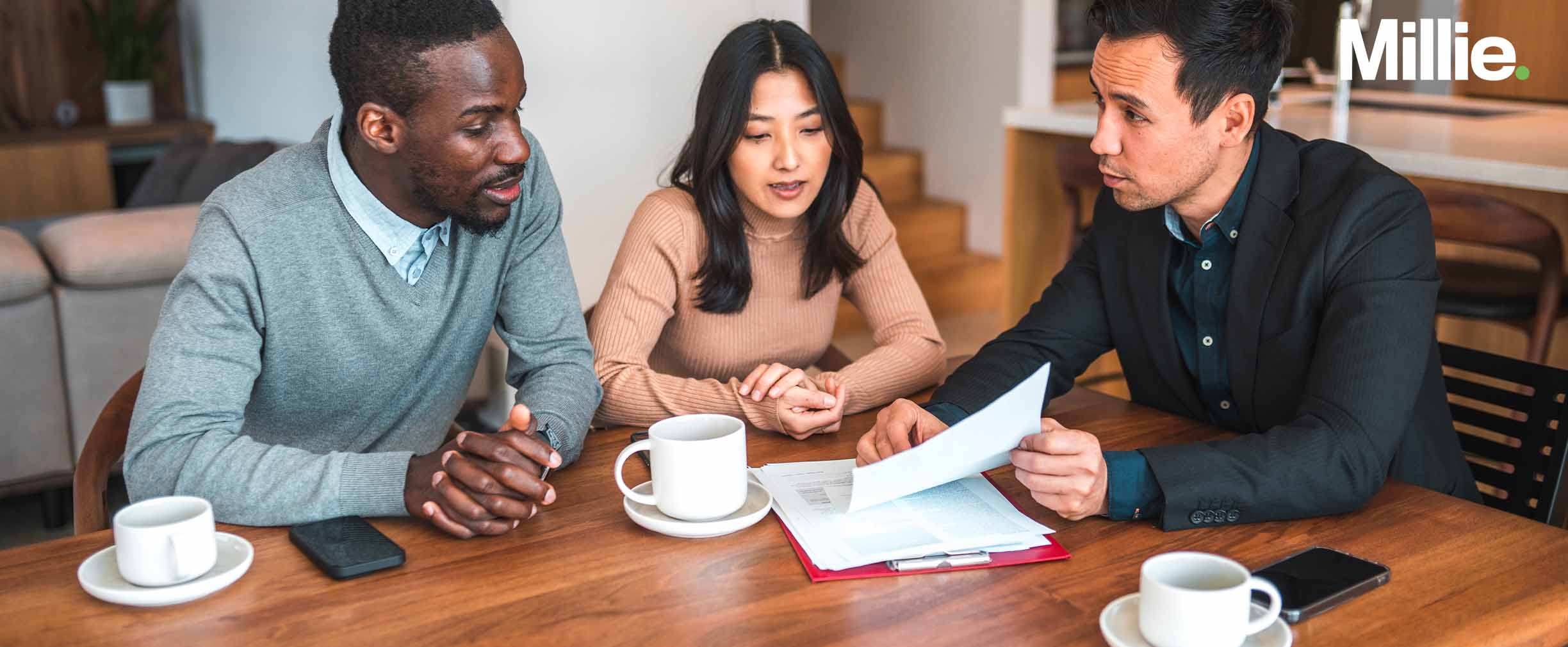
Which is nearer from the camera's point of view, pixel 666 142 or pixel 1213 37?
pixel 1213 37

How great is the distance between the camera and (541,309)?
1660mm

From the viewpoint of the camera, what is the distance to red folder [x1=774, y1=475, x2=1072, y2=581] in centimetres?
111

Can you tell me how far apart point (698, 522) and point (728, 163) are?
84cm

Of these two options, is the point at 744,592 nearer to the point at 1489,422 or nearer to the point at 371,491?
the point at 371,491

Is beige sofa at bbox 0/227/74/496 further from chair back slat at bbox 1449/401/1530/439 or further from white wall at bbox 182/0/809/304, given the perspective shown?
chair back slat at bbox 1449/401/1530/439

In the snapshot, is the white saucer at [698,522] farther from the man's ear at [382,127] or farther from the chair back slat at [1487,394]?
the chair back slat at [1487,394]

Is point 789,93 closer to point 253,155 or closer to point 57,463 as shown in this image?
point 57,463

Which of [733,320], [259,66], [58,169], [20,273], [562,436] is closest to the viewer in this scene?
[562,436]

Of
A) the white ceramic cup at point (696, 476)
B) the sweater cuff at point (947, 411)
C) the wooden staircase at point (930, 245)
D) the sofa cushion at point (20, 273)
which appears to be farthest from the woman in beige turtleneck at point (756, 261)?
the wooden staircase at point (930, 245)

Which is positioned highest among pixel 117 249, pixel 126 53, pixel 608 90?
pixel 126 53

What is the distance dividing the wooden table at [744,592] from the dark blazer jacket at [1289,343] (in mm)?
54

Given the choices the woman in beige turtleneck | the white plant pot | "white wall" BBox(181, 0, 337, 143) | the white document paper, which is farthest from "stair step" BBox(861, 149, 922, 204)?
the white document paper

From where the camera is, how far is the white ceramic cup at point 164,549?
1.06 m

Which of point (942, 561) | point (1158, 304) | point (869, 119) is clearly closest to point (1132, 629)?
point (942, 561)
